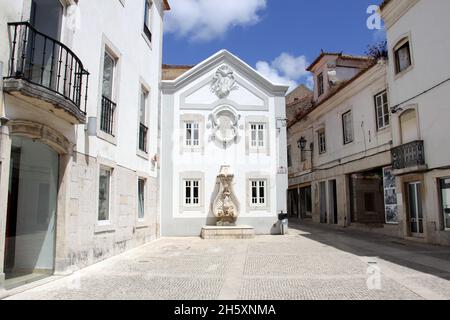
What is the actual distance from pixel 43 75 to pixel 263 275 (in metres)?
5.27

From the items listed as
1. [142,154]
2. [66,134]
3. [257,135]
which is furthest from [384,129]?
[66,134]

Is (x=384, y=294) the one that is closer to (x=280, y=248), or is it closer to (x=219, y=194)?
(x=280, y=248)

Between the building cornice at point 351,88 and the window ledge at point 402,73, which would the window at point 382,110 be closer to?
the building cornice at point 351,88

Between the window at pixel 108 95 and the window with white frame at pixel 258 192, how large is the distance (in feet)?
24.2

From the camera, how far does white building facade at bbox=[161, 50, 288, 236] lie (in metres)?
14.8

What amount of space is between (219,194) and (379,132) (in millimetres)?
6659

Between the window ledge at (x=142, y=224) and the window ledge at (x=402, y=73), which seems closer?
the window ledge at (x=142, y=224)

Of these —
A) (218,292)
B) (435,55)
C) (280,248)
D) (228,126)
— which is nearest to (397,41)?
(435,55)

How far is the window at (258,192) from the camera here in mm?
15000

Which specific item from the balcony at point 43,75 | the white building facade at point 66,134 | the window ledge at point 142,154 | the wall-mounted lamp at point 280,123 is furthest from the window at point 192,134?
the balcony at point 43,75

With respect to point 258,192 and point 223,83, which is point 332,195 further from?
point 223,83

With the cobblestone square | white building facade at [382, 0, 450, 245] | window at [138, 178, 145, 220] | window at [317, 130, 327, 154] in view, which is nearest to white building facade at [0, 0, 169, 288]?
the cobblestone square

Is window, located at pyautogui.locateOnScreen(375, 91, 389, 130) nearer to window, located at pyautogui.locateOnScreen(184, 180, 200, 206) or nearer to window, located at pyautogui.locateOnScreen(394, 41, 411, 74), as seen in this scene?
window, located at pyautogui.locateOnScreen(394, 41, 411, 74)
